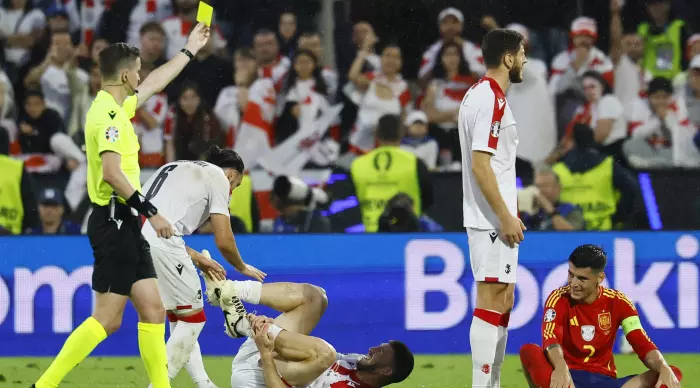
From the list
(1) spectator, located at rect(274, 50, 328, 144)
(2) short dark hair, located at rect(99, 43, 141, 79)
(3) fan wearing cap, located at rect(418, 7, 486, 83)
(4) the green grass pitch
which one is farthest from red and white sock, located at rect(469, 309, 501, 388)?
(3) fan wearing cap, located at rect(418, 7, 486, 83)

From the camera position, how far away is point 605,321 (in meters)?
6.03

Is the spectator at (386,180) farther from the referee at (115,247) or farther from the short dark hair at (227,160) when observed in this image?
the referee at (115,247)

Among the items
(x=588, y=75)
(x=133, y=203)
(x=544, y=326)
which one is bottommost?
(x=544, y=326)

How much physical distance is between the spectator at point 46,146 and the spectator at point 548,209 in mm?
3825

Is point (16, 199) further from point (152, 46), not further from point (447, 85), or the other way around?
point (447, 85)

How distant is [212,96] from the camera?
35.2 feet

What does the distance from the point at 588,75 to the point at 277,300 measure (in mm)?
5407

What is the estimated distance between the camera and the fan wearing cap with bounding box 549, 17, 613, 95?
34.8 ft

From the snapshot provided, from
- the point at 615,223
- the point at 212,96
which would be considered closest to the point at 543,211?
the point at 615,223

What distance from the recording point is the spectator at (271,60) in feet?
35.5

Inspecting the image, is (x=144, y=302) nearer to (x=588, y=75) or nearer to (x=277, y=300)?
(x=277, y=300)

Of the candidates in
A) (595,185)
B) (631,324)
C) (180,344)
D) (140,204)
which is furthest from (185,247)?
(595,185)

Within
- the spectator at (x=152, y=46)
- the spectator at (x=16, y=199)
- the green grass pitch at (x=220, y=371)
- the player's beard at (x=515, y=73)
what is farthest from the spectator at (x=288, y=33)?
the player's beard at (x=515, y=73)

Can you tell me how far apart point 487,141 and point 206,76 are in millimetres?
5636
